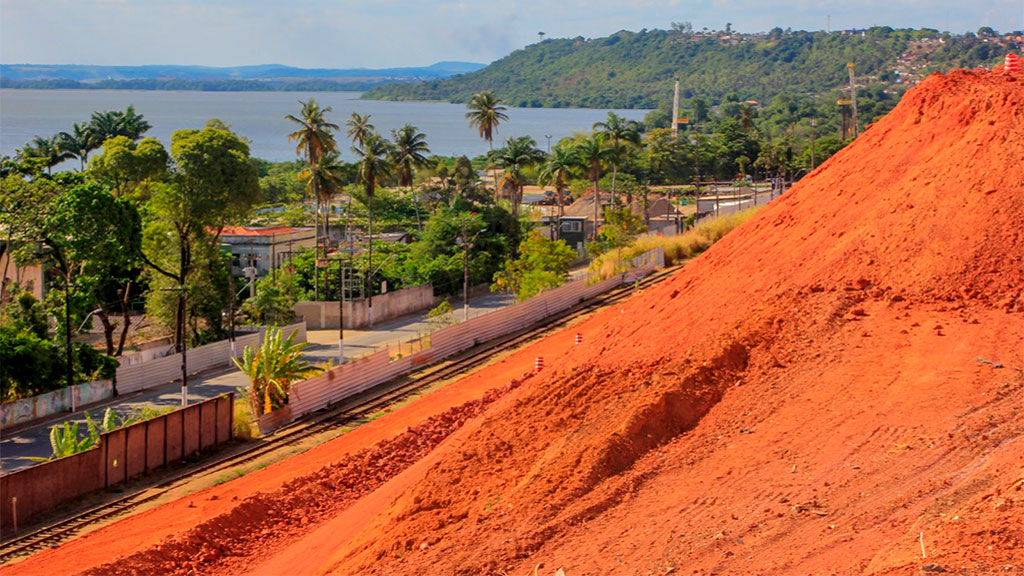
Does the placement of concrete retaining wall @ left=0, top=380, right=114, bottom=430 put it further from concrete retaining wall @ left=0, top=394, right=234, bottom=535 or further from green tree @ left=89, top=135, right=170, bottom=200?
green tree @ left=89, top=135, right=170, bottom=200

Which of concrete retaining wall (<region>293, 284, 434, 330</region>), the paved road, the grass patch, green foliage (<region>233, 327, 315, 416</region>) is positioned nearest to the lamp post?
the paved road

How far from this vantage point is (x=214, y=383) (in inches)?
1799

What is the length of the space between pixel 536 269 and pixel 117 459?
33310mm

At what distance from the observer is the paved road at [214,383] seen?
35438 millimetres

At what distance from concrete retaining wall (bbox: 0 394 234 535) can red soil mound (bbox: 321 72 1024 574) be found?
11.6 metres

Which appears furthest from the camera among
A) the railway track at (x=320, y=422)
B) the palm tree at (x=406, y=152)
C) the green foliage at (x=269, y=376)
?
the palm tree at (x=406, y=152)

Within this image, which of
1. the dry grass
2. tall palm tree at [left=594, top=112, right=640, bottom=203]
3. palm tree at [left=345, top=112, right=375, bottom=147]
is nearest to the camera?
the dry grass

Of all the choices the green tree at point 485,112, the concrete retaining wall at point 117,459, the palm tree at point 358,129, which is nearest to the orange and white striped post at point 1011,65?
the concrete retaining wall at point 117,459

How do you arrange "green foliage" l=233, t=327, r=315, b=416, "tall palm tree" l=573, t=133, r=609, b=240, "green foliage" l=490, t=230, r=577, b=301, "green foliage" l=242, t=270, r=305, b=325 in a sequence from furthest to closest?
"tall palm tree" l=573, t=133, r=609, b=240
"green foliage" l=490, t=230, r=577, b=301
"green foliage" l=242, t=270, r=305, b=325
"green foliage" l=233, t=327, r=315, b=416

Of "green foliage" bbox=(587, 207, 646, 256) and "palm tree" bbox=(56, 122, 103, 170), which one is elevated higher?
"palm tree" bbox=(56, 122, 103, 170)

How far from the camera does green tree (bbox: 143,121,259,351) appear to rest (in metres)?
50.0

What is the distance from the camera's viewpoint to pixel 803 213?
32031 millimetres

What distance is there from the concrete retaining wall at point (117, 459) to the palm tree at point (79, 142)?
194 ft

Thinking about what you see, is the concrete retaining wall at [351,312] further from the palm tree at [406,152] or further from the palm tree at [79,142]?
Answer: the palm tree at [79,142]
